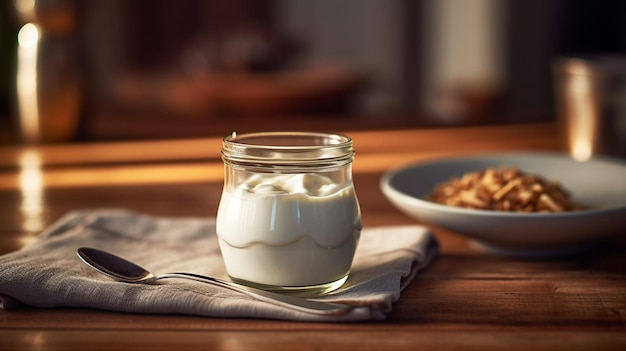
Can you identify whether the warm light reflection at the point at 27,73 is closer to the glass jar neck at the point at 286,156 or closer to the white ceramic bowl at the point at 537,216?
the white ceramic bowl at the point at 537,216

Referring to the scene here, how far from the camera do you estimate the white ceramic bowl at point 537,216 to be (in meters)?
0.88

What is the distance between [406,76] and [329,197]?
3860 millimetres

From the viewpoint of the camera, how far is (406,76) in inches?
179

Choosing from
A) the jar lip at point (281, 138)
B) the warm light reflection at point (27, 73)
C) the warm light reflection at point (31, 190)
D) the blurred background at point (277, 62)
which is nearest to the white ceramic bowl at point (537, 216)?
the jar lip at point (281, 138)

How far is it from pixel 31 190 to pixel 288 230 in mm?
721

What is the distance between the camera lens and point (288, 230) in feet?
2.45

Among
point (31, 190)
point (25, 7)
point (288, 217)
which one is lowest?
point (31, 190)

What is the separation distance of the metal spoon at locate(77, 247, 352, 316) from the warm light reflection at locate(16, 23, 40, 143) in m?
0.90

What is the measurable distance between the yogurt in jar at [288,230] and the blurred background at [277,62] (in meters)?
1.01

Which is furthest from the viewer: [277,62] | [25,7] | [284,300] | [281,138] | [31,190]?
[277,62]

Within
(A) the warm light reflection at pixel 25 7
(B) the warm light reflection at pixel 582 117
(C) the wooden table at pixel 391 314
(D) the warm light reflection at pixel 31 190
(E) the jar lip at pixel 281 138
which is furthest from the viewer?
(A) the warm light reflection at pixel 25 7

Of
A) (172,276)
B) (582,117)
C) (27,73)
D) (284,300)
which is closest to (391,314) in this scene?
(284,300)

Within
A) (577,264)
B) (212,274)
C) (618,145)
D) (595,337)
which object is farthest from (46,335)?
(618,145)

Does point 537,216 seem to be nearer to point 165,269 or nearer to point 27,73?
point 165,269
